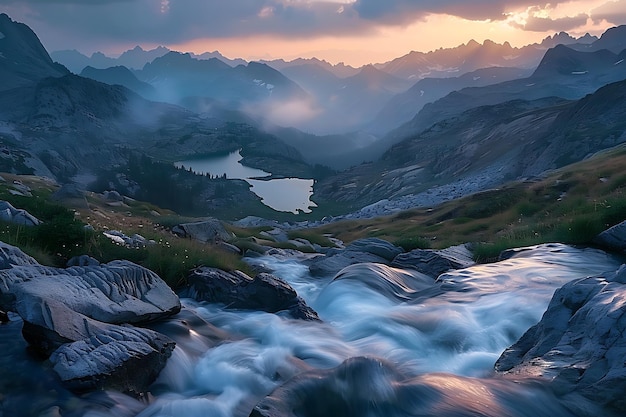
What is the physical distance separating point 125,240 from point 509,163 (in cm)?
13866

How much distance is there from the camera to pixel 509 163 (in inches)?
5566

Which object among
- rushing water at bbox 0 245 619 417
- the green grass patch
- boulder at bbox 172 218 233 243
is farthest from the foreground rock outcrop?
the green grass patch

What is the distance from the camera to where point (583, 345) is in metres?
9.30

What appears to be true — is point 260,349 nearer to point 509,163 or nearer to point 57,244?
point 57,244

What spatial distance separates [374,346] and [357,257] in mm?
10636

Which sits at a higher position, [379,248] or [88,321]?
[88,321]

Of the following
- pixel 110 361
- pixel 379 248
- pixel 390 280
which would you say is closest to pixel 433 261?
pixel 390 280

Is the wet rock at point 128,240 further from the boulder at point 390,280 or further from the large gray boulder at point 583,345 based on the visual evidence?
the large gray boulder at point 583,345

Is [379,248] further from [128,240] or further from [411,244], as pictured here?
[128,240]

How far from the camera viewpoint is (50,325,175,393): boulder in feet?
28.8

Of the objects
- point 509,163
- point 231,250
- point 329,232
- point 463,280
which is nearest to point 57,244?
point 231,250

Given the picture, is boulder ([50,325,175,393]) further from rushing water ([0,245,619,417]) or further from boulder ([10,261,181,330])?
boulder ([10,261,181,330])

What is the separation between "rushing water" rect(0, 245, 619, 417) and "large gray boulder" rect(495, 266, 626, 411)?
0.57 metres

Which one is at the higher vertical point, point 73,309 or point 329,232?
point 73,309
